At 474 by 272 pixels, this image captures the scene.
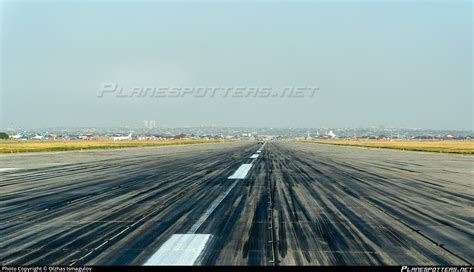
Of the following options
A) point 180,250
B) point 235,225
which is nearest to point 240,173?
point 235,225

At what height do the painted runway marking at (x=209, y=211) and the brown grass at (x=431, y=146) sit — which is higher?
the painted runway marking at (x=209, y=211)

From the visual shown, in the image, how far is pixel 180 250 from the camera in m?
7.08

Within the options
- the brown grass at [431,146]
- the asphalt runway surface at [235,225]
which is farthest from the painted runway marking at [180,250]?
the brown grass at [431,146]

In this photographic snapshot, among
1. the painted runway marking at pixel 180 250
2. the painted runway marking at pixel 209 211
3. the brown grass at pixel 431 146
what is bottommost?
the brown grass at pixel 431 146

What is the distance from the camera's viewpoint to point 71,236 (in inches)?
323

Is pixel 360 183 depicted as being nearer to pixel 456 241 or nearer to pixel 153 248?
pixel 456 241

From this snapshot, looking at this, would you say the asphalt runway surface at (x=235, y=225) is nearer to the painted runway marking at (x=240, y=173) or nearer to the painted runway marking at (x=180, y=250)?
the painted runway marking at (x=180, y=250)

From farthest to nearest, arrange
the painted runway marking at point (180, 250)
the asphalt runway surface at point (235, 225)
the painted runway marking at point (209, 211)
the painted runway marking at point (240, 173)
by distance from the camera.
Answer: the painted runway marking at point (240, 173) < the painted runway marking at point (209, 211) < the asphalt runway surface at point (235, 225) < the painted runway marking at point (180, 250)

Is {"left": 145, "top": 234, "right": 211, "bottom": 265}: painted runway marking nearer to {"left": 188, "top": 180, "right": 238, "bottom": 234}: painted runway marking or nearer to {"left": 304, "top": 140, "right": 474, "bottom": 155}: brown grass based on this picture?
{"left": 188, "top": 180, "right": 238, "bottom": 234}: painted runway marking

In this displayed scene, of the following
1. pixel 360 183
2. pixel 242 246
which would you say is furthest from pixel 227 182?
pixel 242 246

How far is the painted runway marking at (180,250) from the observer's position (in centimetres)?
647

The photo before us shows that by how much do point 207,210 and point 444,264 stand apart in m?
6.69

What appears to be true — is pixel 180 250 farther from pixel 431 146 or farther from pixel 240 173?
pixel 431 146

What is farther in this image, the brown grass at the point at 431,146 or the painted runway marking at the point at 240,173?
the brown grass at the point at 431,146
